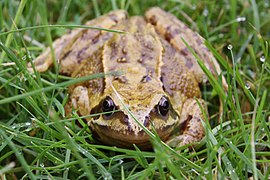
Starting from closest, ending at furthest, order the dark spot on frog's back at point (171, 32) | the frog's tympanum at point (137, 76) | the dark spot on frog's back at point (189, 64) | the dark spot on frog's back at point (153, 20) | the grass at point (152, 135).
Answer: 1. the grass at point (152, 135)
2. the frog's tympanum at point (137, 76)
3. the dark spot on frog's back at point (189, 64)
4. the dark spot on frog's back at point (171, 32)
5. the dark spot on frog's back at point (153, 20)

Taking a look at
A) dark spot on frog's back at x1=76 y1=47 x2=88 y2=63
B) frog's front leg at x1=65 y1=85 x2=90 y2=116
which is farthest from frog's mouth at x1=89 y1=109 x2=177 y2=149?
dark spot on frog's back at x1=76 y1=47 x2=88 y2=63

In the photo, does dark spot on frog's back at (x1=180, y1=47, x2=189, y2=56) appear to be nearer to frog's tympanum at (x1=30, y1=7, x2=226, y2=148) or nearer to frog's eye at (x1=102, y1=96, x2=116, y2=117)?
frog's tympanum at (x1=30, y1=7, x2=226, y2=148)

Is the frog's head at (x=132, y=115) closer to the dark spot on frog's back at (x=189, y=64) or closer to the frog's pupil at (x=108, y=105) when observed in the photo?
the frog's pupil at (x=108, y=105)

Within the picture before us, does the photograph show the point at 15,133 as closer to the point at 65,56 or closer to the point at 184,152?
the point at 184,152

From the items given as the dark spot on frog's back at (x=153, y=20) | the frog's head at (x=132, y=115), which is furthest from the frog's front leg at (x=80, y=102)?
the dark spot on frog's back at (x=153, y=20)

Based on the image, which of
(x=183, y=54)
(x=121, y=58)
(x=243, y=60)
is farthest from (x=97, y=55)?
(x=243, y=60)

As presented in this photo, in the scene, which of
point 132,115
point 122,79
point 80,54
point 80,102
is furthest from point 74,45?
point 132,115

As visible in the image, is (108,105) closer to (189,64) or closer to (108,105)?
(108,105)
